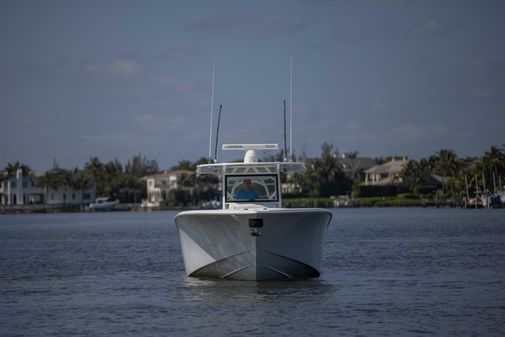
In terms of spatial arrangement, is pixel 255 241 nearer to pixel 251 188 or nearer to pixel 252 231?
pixel 252 231

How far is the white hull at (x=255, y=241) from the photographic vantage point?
29.7 m

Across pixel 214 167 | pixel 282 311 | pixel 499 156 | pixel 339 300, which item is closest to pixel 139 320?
pixel 282 311

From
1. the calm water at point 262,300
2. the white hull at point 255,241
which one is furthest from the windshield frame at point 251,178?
the calm water at point 262,300

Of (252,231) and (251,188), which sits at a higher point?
(251,188)

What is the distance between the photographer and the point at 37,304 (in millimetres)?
29875

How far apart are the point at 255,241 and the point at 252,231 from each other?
1.23 ft

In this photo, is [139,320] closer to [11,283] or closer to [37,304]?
[37,304]

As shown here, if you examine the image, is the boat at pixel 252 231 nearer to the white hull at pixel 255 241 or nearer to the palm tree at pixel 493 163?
the white hull at pixel 255 241

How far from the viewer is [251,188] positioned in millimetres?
33031

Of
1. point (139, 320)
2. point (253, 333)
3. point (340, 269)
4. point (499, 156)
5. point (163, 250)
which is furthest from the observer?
point (499, 156)

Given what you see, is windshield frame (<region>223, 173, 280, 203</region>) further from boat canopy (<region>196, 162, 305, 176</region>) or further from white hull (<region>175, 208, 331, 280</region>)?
white hull (<region>175, 208, 331, 280</region>)

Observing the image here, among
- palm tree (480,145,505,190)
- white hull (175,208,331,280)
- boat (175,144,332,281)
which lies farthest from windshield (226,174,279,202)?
palm tree (480,145,505,190)

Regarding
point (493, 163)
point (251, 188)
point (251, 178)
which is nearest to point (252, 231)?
point (251, 188)

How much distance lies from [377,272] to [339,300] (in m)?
9.67
